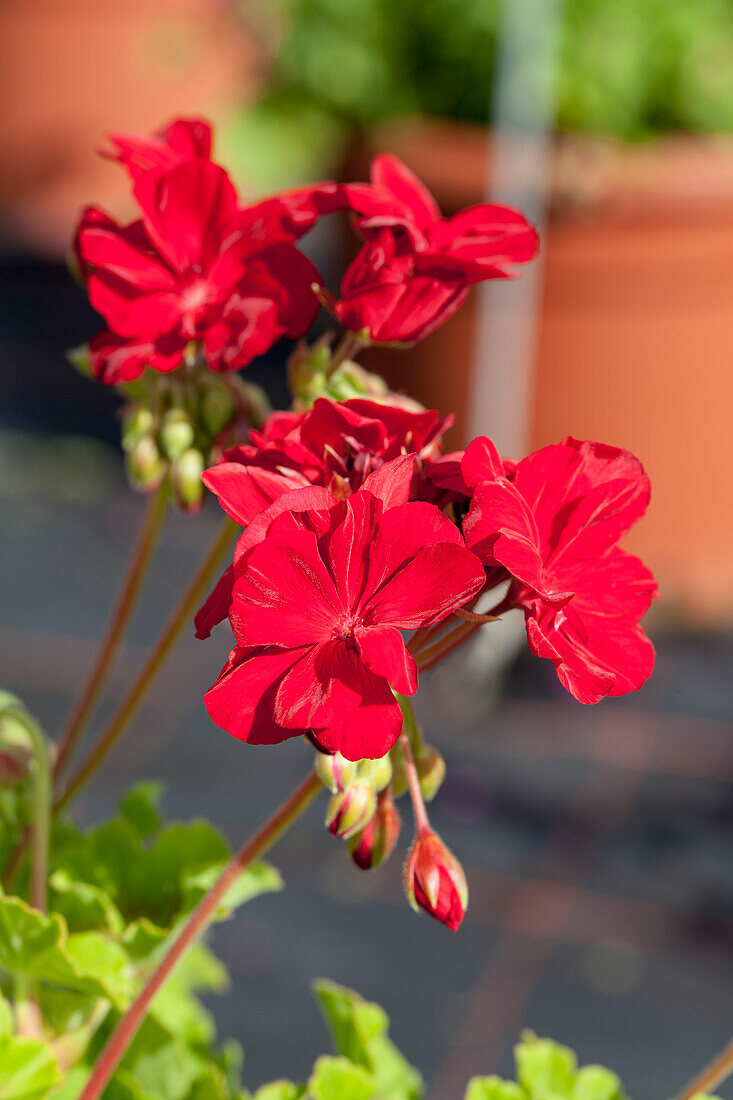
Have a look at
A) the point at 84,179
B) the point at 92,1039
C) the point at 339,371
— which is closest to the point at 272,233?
the point at 339,371

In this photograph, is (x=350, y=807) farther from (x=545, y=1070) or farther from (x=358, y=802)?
(x=545, y=1070)

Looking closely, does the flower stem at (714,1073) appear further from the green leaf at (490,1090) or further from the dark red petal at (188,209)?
the dark red petal at (188,209)

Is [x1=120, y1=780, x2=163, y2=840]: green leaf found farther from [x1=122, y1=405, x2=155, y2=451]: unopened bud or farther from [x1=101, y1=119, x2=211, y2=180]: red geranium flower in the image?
[x1=101, y1=119, x2=211, y2=180]: red geranium flower

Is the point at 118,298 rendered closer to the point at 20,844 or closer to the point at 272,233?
the point at 272,233

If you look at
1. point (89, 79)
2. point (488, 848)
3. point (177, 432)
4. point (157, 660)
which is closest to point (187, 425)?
point (177, 432)

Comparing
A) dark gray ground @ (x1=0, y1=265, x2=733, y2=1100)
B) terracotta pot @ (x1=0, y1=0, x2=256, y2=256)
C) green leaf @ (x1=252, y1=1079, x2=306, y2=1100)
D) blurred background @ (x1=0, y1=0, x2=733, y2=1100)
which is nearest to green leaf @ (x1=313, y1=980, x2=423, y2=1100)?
green leaf @ (x1=252, y1=1079, x2=306, y2=1100)

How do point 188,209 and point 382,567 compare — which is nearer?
point 382,567
